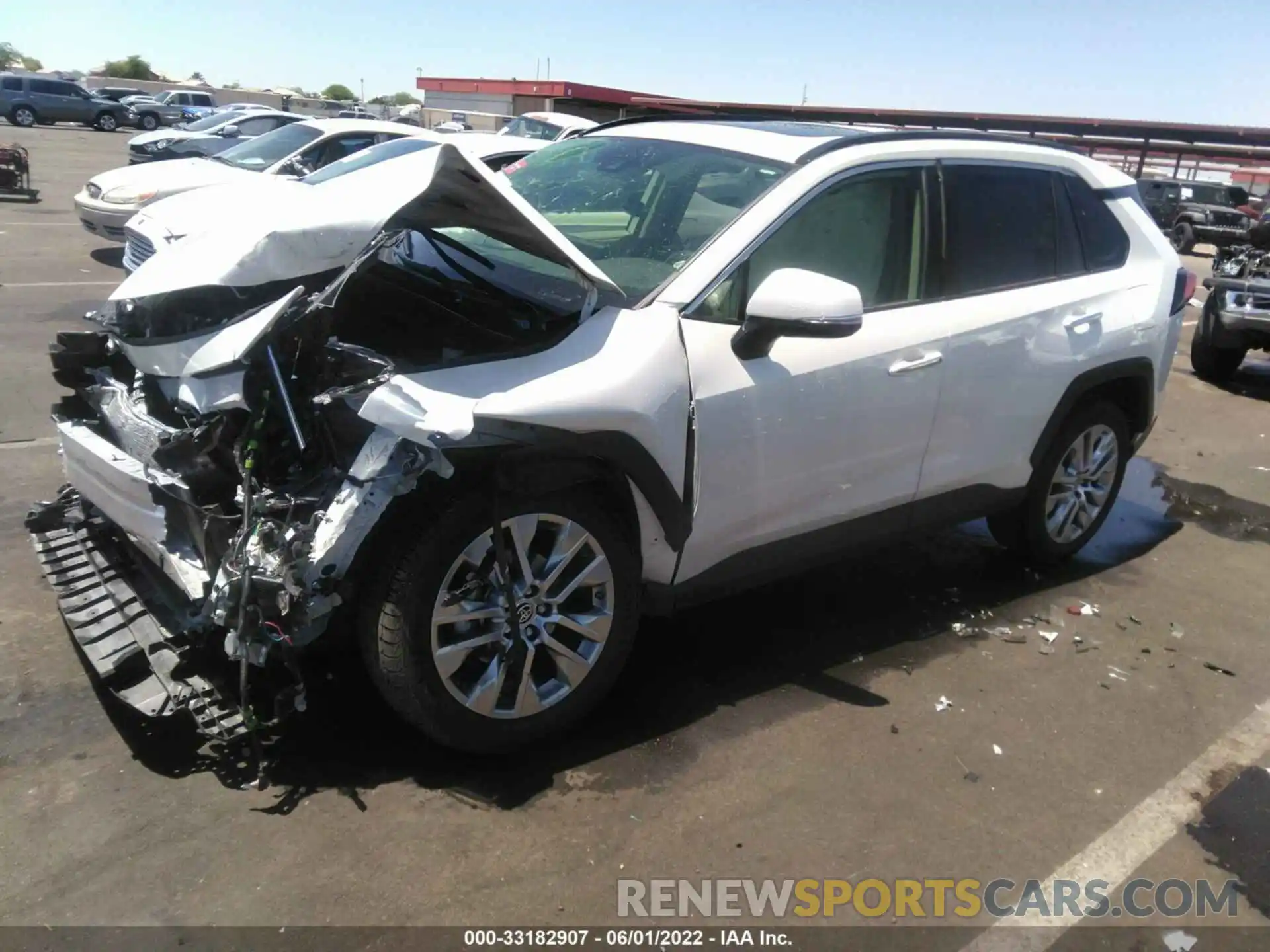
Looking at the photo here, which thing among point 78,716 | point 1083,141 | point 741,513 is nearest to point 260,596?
point 78,716

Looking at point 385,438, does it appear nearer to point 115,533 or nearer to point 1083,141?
point 115,533

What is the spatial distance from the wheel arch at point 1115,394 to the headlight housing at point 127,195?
9.51m

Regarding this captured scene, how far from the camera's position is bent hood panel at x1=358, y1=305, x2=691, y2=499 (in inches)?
104

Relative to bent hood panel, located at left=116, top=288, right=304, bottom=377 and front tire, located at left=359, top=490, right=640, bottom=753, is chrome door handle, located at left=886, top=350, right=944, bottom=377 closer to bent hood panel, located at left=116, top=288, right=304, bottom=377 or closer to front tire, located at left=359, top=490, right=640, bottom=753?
front tire, located at left=359, top=490, right=640, bottom=753

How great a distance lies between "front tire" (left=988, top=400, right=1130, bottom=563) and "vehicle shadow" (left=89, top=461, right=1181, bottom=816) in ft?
0.68

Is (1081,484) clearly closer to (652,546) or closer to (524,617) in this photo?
(652,546)

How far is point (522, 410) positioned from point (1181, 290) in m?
3.76

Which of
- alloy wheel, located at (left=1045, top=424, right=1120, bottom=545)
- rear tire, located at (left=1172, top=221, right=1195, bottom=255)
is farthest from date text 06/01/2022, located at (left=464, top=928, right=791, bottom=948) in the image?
rear tire, located at (left=1172, top=221, right=1195, bottom=255)

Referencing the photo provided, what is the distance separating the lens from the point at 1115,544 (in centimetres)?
546

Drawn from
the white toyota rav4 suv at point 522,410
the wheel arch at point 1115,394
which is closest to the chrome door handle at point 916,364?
the white toyota rav4 suv at point 522,410

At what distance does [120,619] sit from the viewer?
9.86 feet

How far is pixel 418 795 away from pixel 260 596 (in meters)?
0.78

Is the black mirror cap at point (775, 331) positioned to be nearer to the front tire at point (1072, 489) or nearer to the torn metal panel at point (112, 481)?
the torn metal panel at point (112, 481)

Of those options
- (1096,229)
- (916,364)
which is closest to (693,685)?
(916,364)
